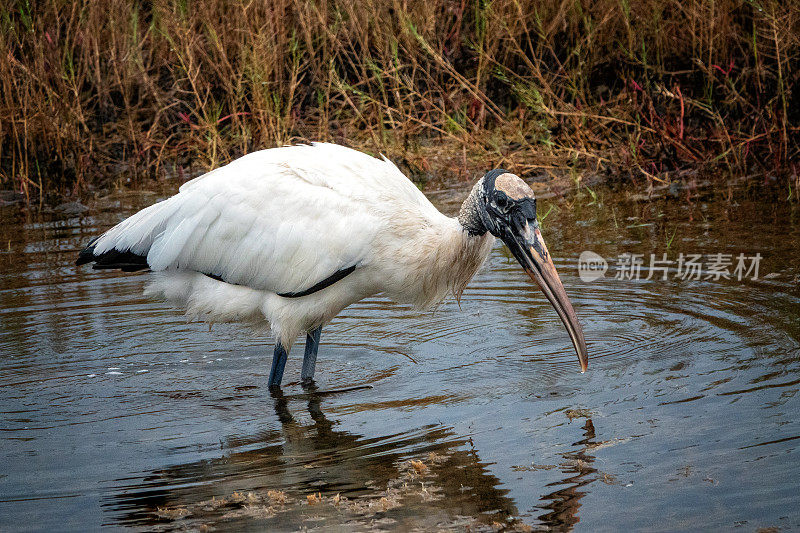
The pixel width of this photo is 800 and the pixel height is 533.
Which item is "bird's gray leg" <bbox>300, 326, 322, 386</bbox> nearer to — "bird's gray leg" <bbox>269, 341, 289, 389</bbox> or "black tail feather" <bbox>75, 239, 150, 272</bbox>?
"bird's gray leg" <bbox>269, 341, 289, 389</bbox>

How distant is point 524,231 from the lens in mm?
4426

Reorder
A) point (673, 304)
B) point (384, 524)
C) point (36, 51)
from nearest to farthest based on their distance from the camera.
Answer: point (384, 524), point (673, 304), point (36, 51)

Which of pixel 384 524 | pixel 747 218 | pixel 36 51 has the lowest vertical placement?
pixel 384 524

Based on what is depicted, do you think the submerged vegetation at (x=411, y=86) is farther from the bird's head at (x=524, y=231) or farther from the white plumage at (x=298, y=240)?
the bird's head at (x=524, y=231)

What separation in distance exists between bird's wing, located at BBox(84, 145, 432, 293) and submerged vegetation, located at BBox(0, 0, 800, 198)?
3359mm

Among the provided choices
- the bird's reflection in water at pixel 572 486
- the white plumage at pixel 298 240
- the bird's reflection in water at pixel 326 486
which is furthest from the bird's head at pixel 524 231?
the bird's reflection in water at pixel 326 486

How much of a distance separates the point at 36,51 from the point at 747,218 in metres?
5.90

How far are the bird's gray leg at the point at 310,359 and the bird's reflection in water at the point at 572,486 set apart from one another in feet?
5.03

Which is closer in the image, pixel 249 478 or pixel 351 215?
pixel 249 478

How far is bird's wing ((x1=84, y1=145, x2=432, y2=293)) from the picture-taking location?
15.7ft

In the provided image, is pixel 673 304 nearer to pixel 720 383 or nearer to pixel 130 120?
pixel 720 383

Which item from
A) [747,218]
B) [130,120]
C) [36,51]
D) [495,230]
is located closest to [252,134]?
[130,120]

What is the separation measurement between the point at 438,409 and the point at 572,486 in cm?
99

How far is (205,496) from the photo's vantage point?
12.1 feet
